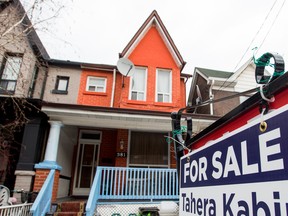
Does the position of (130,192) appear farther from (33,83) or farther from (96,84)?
(33,83)

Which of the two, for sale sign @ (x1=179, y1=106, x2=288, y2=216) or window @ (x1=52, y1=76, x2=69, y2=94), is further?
window @ (x1=52, y1=76, x2=69, y2=94)

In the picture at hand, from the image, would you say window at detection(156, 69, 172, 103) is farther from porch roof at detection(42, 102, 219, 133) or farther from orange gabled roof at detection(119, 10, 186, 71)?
porch roof at detection(42, 102, 219, 133)

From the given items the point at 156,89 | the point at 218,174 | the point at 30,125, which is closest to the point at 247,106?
the point at 218,174

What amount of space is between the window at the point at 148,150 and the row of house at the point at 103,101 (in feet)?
0.13

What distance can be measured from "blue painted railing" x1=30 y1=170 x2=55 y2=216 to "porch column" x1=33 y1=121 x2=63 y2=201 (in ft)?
1.04

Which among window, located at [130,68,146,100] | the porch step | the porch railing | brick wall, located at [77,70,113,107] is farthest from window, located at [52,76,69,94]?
the porch railing

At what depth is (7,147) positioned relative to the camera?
728 cm

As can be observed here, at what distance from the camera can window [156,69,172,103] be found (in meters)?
9.89

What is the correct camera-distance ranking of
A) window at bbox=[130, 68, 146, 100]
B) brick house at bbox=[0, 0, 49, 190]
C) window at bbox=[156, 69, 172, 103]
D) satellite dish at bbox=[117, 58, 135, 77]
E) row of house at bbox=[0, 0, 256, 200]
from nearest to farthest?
brick house at bbox=[0, 0, 49, 190]
row of house at bbox=[0, 0, 256, 200]
satellite dish at bbox=[117, 58, 135, 77]
window at bbox=[130, 68, 146, 100]
window at bbox=[156, 69, 172, 103]

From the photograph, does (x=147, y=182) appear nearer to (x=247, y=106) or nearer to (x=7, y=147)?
(x=7, y=147)

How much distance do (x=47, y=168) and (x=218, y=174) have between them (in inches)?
266

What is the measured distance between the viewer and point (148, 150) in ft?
29.6

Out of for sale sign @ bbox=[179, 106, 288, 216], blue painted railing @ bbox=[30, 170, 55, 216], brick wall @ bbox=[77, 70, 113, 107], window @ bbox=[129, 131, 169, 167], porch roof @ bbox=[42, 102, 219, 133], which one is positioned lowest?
blue painted railing @ bbox=[30, 170, 55, 216]

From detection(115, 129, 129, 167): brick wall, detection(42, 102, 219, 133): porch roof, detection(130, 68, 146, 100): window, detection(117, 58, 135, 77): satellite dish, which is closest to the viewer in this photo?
detection(42, 102, 219, 133): porch roof
